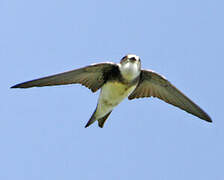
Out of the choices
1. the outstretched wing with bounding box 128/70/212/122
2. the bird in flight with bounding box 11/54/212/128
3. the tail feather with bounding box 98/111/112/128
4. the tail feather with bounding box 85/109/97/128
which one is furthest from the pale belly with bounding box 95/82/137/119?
the outstretched wing with bounding box 128/70/212/122

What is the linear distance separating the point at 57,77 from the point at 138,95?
7.31 feet

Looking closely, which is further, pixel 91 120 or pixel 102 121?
pixel 102 121

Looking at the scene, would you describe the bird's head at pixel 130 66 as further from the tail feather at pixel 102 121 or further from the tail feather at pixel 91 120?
the tail feather at pixel 102 121

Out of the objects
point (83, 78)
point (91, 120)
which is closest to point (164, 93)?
point (91, 120)

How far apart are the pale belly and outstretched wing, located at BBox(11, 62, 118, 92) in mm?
235

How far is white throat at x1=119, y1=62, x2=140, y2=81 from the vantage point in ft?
47.4

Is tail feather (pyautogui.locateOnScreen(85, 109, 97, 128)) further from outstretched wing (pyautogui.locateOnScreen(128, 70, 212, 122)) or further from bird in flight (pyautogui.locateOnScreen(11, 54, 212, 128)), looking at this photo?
outstretched wing (pyautogui.locateOnScreen(128, 70, 212, 122))

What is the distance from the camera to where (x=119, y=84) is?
14734 mm

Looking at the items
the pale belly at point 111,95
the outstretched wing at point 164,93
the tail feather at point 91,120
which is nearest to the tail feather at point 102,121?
the tail feather at point 91,120

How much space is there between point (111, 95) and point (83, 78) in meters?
0.79

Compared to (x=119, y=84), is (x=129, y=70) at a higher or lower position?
higher

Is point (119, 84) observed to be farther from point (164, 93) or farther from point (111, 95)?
point (164, 93)

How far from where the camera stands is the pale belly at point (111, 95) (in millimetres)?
14805

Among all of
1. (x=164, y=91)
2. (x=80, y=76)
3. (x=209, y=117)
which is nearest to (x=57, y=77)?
(x=80, y=76)
